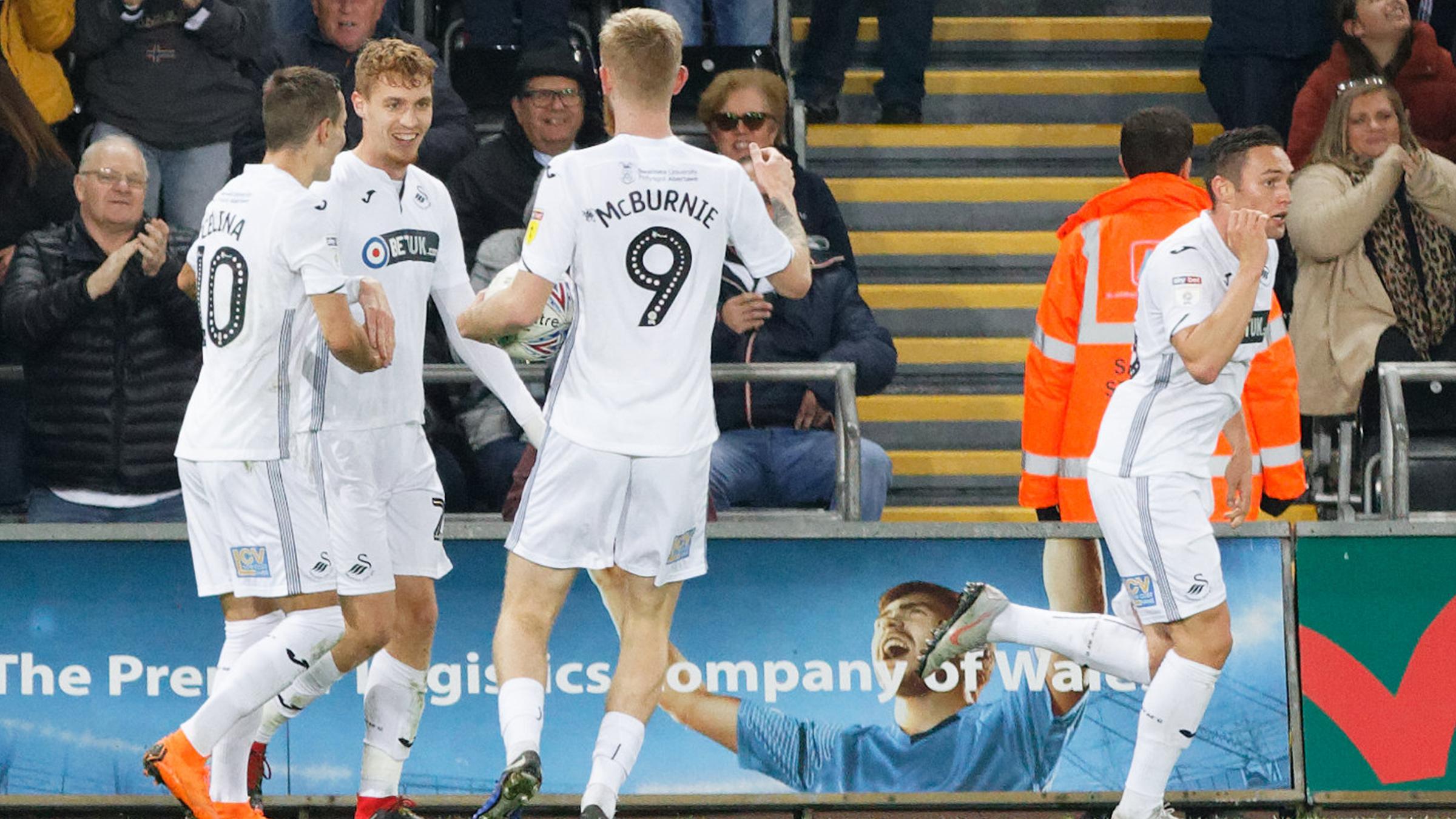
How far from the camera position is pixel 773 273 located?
19.7 ft

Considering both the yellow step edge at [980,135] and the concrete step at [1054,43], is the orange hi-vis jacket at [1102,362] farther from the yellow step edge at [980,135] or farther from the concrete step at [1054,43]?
the concrete step at [1054,43]

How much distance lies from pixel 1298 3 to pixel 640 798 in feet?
17.7

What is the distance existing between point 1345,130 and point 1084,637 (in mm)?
3071

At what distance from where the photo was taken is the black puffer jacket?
788cm

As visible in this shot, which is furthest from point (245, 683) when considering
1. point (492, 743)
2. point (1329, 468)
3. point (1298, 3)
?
point (1298, 3)

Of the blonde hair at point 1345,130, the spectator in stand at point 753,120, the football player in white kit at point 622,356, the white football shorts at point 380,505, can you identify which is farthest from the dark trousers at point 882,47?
the football player in white kit at point 622,356

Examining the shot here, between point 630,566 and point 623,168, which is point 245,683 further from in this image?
point 623,168

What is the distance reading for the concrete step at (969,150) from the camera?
1052 cm

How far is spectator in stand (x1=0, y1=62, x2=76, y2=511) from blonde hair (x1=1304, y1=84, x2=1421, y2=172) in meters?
5.52

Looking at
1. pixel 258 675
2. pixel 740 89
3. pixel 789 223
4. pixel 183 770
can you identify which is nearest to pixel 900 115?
pixel 740 89

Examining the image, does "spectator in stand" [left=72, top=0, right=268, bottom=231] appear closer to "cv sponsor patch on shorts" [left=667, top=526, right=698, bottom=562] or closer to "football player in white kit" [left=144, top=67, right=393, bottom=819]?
"football player in white kit" [left=144, top=67, right=393, bottom=819]

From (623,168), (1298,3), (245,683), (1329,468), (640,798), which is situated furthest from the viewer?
(1298,3)

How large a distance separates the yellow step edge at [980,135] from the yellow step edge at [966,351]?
1339mm

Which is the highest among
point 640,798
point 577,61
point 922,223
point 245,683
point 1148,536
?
point 577,61
